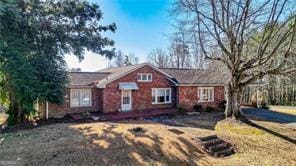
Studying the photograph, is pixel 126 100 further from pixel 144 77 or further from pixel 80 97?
pixel 80 97

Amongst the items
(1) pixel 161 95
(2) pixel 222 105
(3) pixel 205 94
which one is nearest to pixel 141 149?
(1) pixel 161 95

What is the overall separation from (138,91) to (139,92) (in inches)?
6.1

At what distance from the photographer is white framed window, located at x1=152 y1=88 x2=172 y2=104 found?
26.1 m

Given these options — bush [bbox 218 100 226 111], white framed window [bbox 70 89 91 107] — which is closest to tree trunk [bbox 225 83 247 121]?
bush [bbox 218 100 226 111]

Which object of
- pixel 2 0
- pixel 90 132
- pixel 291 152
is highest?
pixel 2 0

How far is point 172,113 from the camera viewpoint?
24.0 m

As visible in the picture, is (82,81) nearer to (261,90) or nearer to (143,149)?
(143,149)

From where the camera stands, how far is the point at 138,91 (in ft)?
81.7

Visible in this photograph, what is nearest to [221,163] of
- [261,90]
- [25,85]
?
[25,85]

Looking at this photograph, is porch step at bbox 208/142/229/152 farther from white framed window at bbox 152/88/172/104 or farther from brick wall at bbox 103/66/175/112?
white framed window at bbox 152/88/172/104

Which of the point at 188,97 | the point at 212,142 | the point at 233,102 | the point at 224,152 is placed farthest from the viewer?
the point at 188,97

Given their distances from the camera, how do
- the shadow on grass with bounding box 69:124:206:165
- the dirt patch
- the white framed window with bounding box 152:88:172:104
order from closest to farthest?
the shadow on grass with bounding box 69:124:206:165, the dirt patch, the white framed window with bounding box 152:88:172:104

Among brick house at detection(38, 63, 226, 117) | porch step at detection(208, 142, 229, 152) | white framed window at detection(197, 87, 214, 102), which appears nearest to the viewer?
porch step at detection(208, 142, 229, 152)

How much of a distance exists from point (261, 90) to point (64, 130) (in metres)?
28.1
